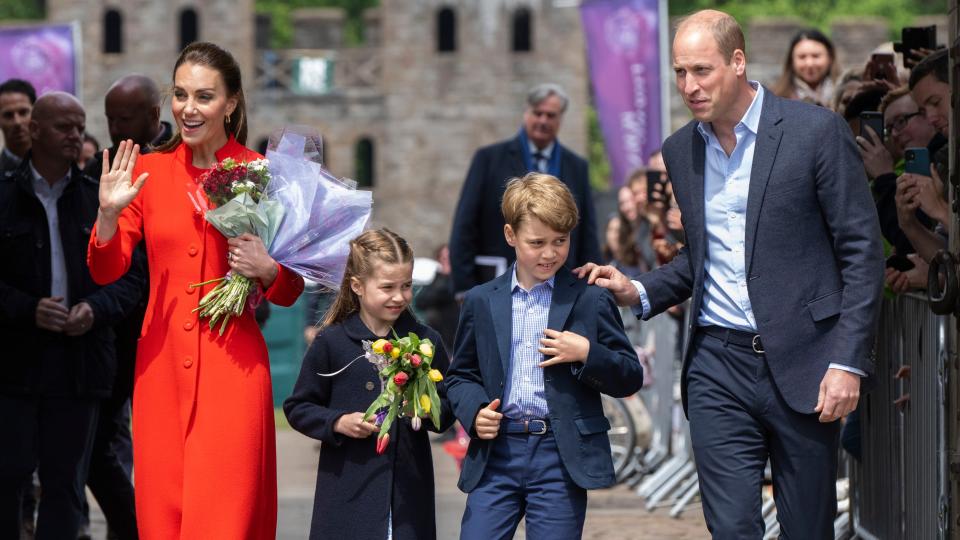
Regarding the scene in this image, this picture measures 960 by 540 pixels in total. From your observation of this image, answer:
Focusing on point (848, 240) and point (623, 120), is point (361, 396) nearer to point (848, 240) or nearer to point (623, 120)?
point (848, 240)

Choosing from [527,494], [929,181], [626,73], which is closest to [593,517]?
[929,181]

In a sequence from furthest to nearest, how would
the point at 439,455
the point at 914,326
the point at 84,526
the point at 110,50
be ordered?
the point at 110,50, the point at 439,455, the point at 84,526, the point at 914,326

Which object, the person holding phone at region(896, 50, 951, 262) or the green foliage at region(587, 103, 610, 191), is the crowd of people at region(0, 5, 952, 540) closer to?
the person holding phone at region(896, 50, 951, 262)

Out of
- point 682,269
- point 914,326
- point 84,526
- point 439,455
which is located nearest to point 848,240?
point 682,269

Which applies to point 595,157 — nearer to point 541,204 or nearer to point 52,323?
point 52,323

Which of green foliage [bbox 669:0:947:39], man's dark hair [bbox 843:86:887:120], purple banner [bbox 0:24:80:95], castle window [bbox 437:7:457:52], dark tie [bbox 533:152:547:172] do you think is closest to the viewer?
man's dark hair [bbox 843:86:887:120]

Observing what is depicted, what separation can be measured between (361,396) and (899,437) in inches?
91.0

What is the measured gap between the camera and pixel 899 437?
746cm

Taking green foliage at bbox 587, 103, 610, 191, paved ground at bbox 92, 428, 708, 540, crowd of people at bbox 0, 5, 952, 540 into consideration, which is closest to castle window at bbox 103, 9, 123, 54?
green foliage at bbox 587, 103, 610, 191

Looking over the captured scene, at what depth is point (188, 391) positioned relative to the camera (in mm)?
6188

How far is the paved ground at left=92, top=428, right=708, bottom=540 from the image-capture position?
10.0 m

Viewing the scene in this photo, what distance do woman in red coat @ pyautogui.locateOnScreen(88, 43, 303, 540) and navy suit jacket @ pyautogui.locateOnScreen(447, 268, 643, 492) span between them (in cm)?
67

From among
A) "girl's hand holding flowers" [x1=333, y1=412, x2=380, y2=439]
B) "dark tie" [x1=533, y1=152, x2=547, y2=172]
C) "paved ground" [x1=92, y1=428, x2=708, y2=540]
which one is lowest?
"paved ground" [x1=92, y1=428, x2=708, y2=540]

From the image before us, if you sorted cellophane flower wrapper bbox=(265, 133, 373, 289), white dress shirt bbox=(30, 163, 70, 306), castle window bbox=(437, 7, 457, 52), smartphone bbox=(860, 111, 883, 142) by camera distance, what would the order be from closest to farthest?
cellophane flower wrapper bbox=(265, 133, 373, 289) < smartphone bbox=(860, 111, 883, 142) < white dress shirt bbox=(30, 163, 70, 306) < castle window bbox=(437, 7, 457, 52)
